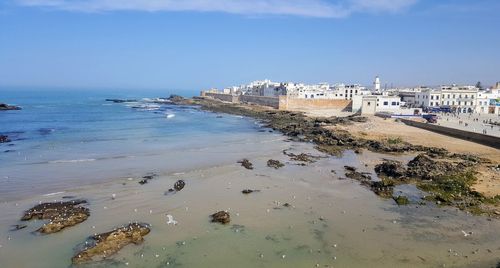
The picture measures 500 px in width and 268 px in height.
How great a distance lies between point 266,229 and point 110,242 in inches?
232

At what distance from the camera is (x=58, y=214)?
17047mm

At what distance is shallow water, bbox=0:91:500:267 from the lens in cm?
1319

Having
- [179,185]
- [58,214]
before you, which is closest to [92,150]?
[179,185]

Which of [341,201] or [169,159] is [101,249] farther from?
[169,159]

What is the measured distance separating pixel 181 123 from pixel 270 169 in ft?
115

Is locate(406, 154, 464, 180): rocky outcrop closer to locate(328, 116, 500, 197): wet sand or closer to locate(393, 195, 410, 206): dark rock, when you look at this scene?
locate(328, 116, 500, 197): wet sand

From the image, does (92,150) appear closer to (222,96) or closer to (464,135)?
(464,135)

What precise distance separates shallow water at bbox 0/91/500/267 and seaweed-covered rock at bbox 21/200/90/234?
0.40m

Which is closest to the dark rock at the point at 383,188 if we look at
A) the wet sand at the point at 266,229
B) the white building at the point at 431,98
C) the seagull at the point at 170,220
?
the wet sand at the point at 266,229

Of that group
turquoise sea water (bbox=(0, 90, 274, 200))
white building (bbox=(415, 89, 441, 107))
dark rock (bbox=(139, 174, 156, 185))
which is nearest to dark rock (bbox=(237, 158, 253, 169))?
turquoise sea water (bbox=(0, 90, 274, 200))

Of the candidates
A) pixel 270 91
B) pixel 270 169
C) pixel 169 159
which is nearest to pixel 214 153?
pixel 169 159

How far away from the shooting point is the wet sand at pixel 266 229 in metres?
13.1

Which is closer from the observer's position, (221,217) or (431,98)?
(221,217)

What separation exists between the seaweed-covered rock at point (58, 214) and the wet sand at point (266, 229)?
1.39 ft
